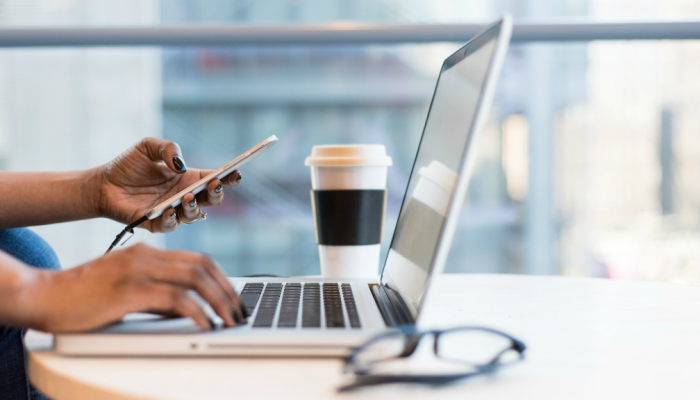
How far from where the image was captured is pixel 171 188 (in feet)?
2.75

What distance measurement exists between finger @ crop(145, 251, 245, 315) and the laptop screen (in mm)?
134

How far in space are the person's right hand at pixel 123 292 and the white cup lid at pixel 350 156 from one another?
367 millimetres

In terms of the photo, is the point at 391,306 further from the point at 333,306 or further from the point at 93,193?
the point at 93,193

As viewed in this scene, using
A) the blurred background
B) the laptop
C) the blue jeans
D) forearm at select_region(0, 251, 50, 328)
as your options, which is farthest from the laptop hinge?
the blurred background

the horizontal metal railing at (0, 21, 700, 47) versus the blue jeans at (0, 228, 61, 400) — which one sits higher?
the horizontal metal railing at (0, 21, 700, 47)

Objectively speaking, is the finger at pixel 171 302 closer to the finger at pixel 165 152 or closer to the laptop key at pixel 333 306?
the laptop key at pixel 333 306

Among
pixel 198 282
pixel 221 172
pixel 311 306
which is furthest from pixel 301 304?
pixel 221 172

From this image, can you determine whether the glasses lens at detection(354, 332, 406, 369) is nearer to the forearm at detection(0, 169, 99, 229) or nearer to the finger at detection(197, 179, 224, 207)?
the finger at detection(197, 179, 224, 207)

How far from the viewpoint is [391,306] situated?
18.4 inches

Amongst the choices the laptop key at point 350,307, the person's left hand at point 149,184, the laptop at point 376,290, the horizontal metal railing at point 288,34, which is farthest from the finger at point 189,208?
the horizontal metal railing at point 288,34

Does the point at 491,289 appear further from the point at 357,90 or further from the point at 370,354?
the point at 357,90

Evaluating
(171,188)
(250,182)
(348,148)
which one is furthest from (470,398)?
(250,182)

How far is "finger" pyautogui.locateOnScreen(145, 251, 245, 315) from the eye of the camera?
0.38 m

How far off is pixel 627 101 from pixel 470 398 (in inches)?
82.9
